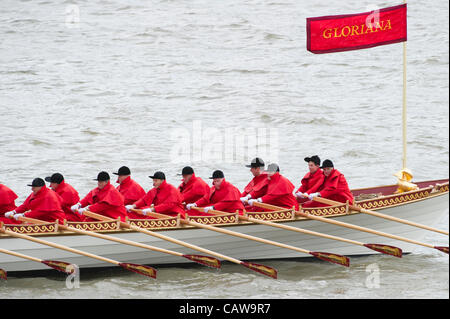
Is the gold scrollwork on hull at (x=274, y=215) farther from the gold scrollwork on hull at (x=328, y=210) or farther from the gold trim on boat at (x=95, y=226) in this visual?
the gold trim on boat at (x=95, y=226)

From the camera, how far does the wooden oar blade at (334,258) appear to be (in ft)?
54.2

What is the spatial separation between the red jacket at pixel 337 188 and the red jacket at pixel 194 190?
8.11 ft

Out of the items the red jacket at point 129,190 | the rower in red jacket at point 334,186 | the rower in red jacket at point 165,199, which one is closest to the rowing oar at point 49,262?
the rower in red jacket at point 165,199

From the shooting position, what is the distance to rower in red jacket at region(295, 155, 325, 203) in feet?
58.2

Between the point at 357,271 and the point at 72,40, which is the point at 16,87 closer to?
the point at 72,40

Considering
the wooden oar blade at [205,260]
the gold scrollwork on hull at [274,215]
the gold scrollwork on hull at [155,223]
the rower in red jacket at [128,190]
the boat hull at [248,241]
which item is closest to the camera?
the boat hull at [248,241]

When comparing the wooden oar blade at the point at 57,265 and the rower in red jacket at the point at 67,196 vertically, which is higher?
the rower in red jacket at the point at 67,196

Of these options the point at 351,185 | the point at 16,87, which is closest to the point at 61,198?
the point at 351,185

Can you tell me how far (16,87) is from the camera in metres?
37.4

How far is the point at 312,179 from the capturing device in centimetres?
1800

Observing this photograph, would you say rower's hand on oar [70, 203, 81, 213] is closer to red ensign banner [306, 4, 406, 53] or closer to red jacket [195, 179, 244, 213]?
red jacket [195, 179, 244, 213]

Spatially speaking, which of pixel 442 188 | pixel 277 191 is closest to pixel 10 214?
pixel 277 191

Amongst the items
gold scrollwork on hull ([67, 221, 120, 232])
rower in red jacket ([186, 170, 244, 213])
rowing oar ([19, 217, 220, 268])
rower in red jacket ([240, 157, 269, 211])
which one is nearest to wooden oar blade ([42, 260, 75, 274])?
rowing oar ([19, 217, 220, 268])

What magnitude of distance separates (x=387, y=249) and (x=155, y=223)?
4732 mm
